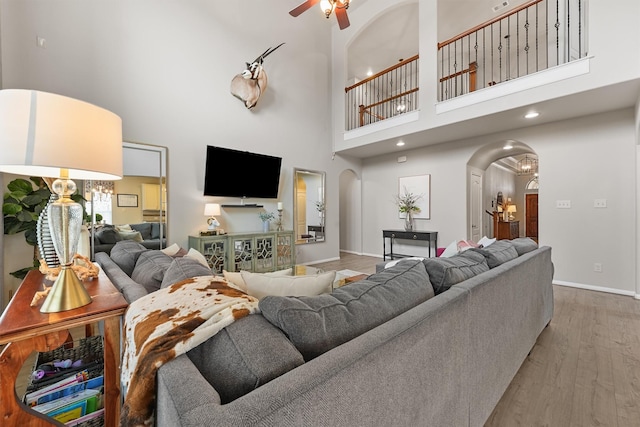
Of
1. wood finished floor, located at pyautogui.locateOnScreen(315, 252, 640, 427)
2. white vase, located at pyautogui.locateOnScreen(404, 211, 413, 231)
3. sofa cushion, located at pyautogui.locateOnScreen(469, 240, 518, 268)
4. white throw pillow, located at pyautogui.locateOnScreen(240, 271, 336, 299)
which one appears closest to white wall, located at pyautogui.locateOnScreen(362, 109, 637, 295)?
wood finished floor, located at pyautogui.locateOnScreen(315, 252, 640, 427)

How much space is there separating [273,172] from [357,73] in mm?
4389

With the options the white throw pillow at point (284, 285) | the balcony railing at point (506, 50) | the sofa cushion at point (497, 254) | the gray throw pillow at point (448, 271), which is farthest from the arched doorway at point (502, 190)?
the white throw pillow at point (284, 285)

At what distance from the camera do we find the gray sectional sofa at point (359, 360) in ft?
1.66

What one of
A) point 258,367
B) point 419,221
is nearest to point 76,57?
point 258,367

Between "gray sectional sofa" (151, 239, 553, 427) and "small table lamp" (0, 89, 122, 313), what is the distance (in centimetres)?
73

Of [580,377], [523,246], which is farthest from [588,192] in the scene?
[580,377]

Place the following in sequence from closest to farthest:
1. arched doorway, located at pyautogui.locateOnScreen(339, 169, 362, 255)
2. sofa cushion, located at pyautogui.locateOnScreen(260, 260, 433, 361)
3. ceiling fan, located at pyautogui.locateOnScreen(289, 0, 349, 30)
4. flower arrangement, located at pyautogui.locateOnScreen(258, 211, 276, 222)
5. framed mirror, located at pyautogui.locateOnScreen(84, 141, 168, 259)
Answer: sofa cushion, located at pyautogui.locateOnScreen(260, 260, 433, 361)
ceiling fan, located at pyautogui.locateOnScreen(289, 0, 349, 30)
framed mirror, located at pyautogui.locateOnScreen(84, 141, 168, 259)
flower arrangement, located at pyautogui.locateOnScreen(258, 211, 276, 222)
arched doorway, located at pyautogui.locateOnScreen(339, 169, 362, 255)

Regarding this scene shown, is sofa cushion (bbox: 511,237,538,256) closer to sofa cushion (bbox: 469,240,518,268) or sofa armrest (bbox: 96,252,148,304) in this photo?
sofa cushion (bbox: 469,240,518,268)

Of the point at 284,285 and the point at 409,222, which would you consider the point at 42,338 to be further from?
the point at 409,222

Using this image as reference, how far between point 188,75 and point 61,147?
366cm

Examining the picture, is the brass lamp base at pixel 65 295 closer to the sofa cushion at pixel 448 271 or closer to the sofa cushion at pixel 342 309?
the sofa cushion at pixel 342 309

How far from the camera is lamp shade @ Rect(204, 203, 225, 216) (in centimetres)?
399

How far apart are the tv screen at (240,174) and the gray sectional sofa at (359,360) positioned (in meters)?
3.58

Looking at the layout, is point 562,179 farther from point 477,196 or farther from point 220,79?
point 220,79
